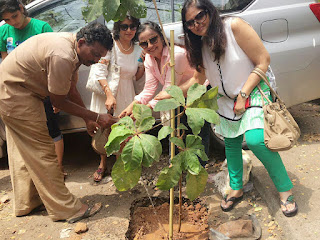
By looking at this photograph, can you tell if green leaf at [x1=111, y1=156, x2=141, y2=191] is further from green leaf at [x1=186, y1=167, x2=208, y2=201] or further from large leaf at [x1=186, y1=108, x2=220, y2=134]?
large leaf at [x1=186, y1=108, x2=220, y2=134]

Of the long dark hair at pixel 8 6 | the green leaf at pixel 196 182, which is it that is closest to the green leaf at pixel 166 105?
the green leaf at pixel 196 182

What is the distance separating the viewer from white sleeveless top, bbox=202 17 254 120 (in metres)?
2.24

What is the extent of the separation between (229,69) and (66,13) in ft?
6.68

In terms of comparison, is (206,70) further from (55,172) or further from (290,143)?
(55,172)

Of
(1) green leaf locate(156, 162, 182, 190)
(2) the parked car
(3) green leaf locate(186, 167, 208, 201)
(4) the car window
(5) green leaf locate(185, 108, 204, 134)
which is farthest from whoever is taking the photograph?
(4) the car window

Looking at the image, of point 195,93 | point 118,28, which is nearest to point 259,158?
point 195,93

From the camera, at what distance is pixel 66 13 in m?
3.44

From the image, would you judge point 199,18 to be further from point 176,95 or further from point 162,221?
point 162,221

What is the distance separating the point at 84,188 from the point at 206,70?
6.03ft

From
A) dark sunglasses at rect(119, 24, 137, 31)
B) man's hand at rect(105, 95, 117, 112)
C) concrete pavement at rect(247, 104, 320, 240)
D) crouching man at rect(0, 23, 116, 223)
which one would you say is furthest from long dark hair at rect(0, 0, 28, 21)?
concrete pavement at rect(247, 104, 320, 240)

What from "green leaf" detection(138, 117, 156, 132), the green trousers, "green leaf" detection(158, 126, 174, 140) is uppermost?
"green leaf" detection(138, 117, 156, 132)

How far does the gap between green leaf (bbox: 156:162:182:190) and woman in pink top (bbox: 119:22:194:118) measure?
779 mm

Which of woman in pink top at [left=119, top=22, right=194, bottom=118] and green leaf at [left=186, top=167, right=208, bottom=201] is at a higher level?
woman in pink top at [left=119, top=22, right=194, bottom=118]

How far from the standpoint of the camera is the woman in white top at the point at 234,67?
219 centimetres
